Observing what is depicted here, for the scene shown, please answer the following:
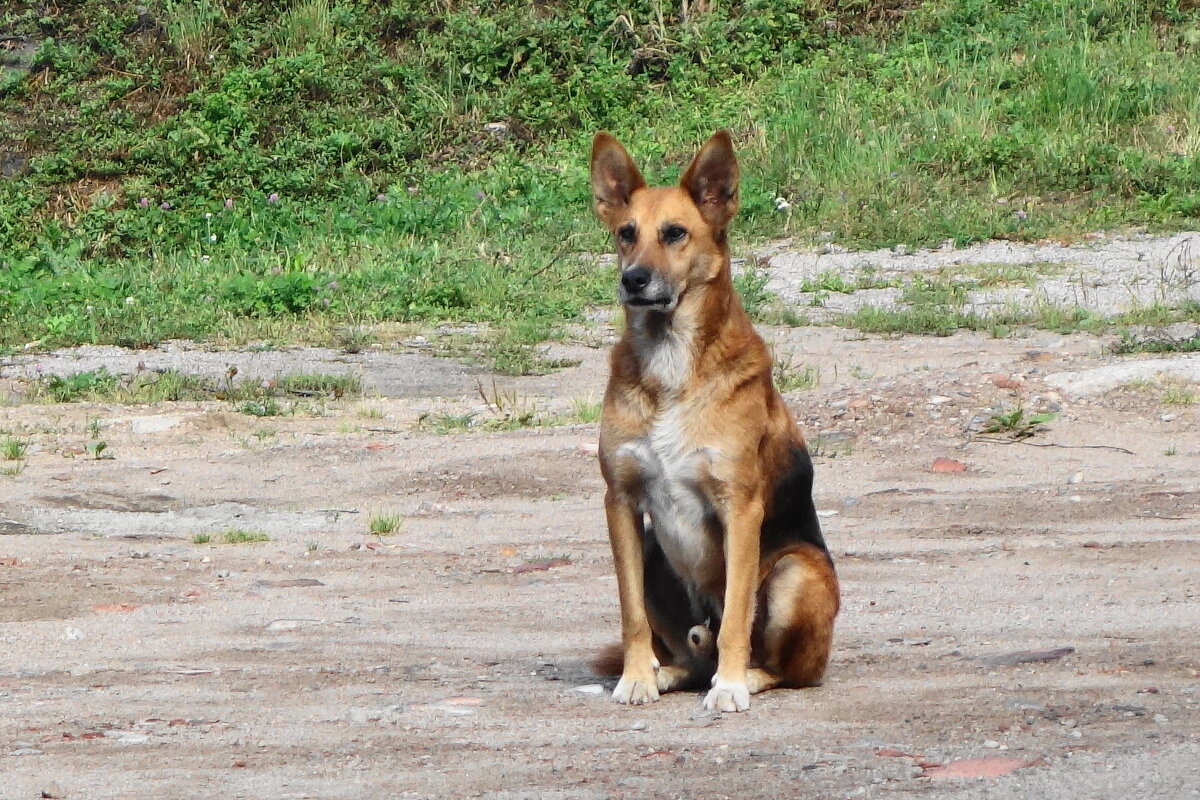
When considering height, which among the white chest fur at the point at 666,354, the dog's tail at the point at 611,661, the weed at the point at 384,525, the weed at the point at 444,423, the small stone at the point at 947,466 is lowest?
the small stone at the point at 947,466

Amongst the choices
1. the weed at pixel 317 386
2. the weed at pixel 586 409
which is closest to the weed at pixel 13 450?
the weed at pixel 317 386

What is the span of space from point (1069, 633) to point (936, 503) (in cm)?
246

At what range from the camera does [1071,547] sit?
6.81 meters

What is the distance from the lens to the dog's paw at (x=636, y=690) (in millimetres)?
4785

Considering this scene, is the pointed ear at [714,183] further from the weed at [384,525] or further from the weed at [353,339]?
the weed at [353,339]

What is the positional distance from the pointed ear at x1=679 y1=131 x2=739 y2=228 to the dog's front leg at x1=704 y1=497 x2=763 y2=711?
885 millimetres

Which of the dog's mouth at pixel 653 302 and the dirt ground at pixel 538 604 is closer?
the dirt ground at pixel 538 604

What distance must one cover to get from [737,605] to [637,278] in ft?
3.15

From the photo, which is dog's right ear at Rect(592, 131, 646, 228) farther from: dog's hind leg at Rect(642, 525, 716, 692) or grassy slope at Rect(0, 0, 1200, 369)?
grassy slope at Rect(0, 0, 1200, 369)

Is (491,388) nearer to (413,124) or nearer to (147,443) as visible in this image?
(147,443)

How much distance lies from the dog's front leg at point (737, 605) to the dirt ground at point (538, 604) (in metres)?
0.09

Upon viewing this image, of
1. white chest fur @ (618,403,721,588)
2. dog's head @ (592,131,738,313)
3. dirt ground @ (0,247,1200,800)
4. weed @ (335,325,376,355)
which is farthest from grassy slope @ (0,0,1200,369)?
white chest fur @ (618,403,721,588)

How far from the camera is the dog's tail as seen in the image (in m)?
5.06

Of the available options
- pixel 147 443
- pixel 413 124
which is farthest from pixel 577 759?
pixel 413 124
